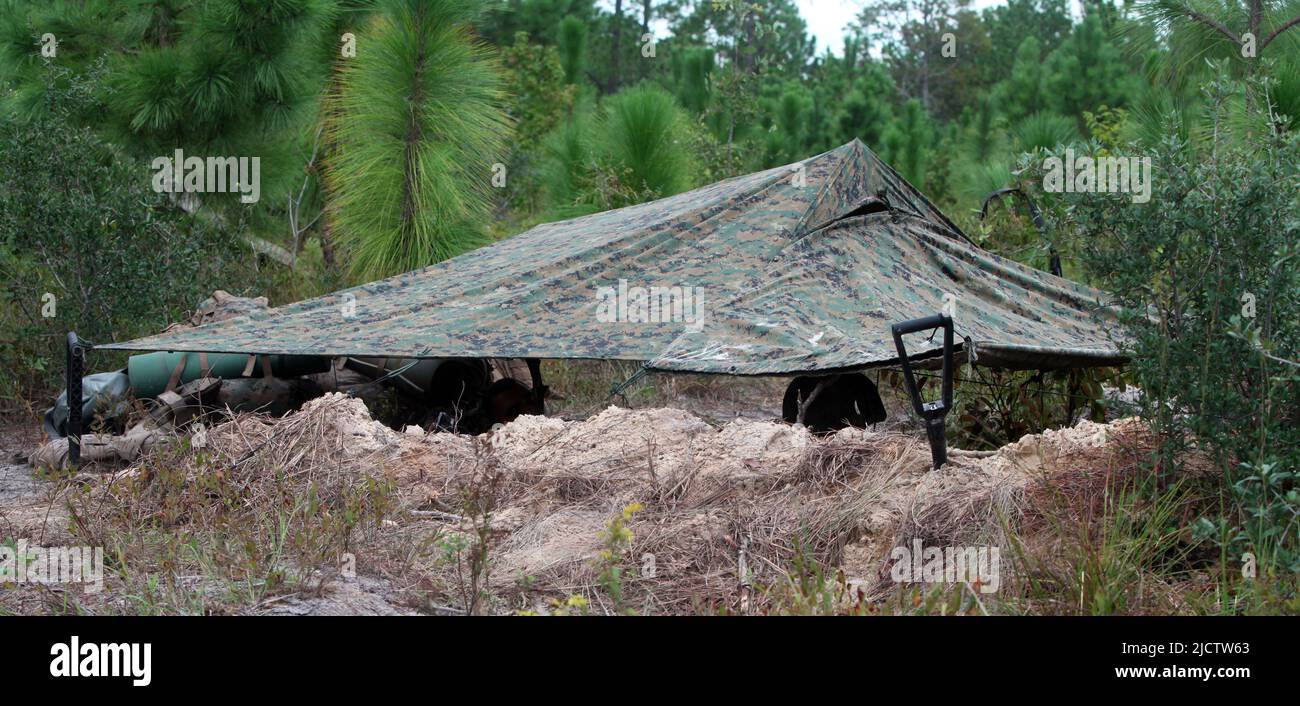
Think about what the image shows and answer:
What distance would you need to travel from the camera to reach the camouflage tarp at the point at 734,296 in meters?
6.02

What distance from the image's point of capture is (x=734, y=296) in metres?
6.54

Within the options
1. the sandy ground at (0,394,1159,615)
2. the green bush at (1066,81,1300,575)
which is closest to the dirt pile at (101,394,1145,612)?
the sandy ground at (0,394,1159,615)

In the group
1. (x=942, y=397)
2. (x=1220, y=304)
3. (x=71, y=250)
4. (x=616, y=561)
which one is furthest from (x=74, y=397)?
(x=1220, y=304)

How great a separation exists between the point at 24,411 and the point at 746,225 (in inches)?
197

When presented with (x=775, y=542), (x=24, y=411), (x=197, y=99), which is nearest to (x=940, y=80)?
(x=197, y=99)

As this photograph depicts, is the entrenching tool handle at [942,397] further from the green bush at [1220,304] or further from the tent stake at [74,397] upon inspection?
the tent stake at [74,397]

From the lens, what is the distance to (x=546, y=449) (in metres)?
5.42

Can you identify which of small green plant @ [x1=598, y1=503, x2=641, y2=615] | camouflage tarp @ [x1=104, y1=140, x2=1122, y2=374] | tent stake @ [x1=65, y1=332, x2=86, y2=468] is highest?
camouflage tarp @ [x1=104, y1=140, x2=1122, y2=374]

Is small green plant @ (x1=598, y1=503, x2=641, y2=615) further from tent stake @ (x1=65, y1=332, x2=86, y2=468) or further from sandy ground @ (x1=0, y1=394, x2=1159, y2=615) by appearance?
tent stake @ (x1=65, y1=332, x2=86, y2=468)

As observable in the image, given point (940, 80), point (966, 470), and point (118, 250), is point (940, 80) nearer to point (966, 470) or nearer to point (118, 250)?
point (118, 250)

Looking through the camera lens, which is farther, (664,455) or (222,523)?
(664,455)

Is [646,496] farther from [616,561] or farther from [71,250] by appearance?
[71,250]

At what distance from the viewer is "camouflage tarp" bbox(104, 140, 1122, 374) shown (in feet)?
19.8

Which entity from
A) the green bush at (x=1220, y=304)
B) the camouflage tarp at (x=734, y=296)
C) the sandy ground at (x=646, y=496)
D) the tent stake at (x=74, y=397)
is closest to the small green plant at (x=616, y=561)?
the sandy ground at (x=646, y=496)
